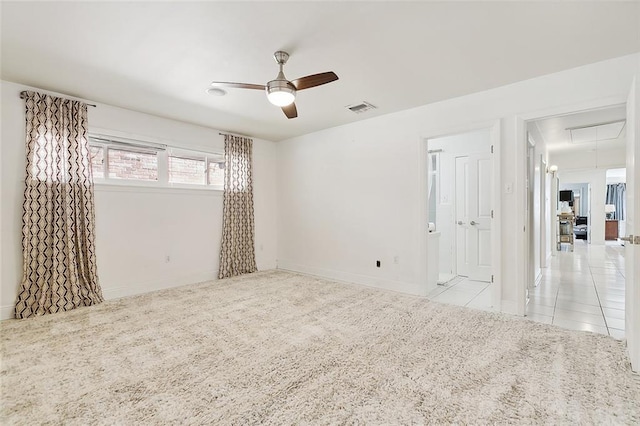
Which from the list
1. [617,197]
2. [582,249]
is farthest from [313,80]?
[617,197]

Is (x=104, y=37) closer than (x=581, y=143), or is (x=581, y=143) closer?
(x=104, y=37)

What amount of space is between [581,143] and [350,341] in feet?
23.1

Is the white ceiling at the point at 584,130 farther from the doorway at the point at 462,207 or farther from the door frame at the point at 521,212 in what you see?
the doorway at the point at 462,207

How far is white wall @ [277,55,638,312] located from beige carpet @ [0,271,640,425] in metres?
1.09

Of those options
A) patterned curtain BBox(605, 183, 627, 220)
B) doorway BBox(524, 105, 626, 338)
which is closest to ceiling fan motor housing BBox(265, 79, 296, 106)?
doorway BBox(524, 105, 626, 338)

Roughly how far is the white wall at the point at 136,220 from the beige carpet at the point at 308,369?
767mm

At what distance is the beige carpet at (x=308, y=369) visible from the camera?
1.71 metres

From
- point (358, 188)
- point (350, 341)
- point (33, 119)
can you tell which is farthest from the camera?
point (358, 188)

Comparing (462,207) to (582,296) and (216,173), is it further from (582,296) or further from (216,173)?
(216,173)

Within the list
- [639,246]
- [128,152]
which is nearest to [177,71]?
[128,152]

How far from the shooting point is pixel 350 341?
265 centimetres

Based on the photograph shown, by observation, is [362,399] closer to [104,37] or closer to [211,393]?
[211,393]

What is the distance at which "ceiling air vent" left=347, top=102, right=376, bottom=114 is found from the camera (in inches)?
159

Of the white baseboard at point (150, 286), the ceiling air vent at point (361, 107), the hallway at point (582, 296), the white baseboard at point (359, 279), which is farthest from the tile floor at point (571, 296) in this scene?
the white baseboard at point (150, 286)
